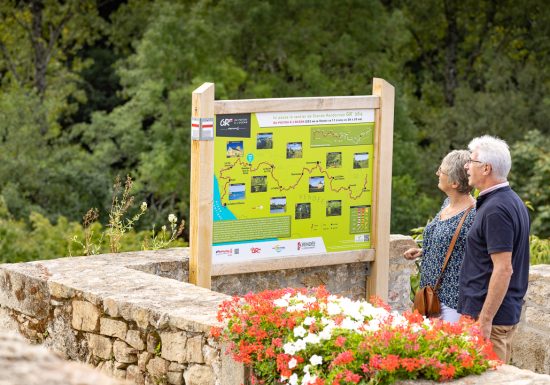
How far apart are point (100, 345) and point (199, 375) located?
0.82m

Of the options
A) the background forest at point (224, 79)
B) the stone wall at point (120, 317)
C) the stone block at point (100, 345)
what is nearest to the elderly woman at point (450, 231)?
the stone wall at point (120, 317)

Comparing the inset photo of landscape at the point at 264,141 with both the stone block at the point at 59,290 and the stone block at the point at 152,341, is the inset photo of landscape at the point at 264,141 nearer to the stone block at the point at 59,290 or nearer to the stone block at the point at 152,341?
the stone block at the point at 59,290

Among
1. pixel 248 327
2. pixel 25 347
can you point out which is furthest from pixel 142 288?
pixel 25 347

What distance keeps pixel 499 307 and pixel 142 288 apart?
1.89 metres

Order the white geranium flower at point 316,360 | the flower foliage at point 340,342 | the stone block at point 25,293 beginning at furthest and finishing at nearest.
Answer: the stone block at point 25,293, the white geranium flower at point 316,360, the flower foliage at point 340,342

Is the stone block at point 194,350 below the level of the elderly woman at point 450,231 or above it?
below

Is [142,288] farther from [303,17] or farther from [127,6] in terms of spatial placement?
[127,6]

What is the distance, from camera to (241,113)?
7.49 meters

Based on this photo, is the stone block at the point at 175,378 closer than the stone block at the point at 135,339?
Yes

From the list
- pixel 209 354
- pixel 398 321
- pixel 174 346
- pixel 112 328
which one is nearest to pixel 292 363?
pixel 398 321

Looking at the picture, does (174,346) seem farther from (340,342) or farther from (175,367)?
(340,342)

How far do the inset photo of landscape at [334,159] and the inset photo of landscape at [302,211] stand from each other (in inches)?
12.1

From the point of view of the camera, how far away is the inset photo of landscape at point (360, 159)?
26.6 ft

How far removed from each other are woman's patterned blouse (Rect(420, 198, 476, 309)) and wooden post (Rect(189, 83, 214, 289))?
56.5 inches
